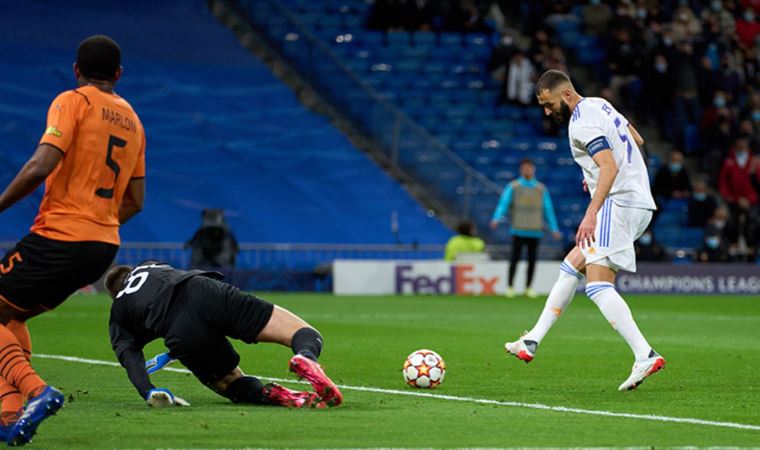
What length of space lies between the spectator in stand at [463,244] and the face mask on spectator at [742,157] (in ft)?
22.6

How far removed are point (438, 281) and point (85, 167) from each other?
62.0ft

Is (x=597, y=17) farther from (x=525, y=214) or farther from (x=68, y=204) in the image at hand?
(x=68, y=204)

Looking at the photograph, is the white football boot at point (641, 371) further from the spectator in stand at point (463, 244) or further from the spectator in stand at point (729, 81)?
the spectator in stand at point (729, 81)

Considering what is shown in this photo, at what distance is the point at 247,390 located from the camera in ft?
28.8

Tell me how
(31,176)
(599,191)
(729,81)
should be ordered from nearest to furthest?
Result: (31,176) < (599,191) < (729,81)

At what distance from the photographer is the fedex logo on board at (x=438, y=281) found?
26.3 m

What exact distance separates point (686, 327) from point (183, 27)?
62.4ft

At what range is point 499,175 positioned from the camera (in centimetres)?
3022

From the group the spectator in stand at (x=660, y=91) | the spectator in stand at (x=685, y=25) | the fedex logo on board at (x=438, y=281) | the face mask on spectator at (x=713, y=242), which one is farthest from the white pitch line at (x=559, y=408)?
the spectator in stand at (x=685, y=25)

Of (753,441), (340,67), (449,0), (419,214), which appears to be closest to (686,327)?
(753,441)

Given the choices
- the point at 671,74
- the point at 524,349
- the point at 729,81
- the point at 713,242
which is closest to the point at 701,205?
the point at 713,242

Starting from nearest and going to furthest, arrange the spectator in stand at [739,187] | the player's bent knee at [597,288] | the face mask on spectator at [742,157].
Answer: the player's bent knee at [597,288], the spectator in stand at [739,187], the face mask on spectator at [742,157]

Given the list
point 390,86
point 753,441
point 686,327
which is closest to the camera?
point 753,441

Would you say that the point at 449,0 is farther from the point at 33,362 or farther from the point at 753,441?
the point at 753,441
